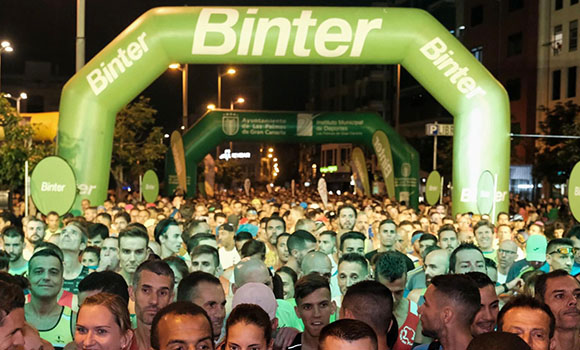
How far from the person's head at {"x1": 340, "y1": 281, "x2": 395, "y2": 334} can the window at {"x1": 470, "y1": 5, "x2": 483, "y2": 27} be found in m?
53.4

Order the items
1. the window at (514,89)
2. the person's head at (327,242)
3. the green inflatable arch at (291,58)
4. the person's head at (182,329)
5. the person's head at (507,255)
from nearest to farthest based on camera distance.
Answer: the person's head at (182,329) → the person's head at (507,255) → the person's head at (327,242) → the green inflatable arch at (291,58) → the window at (514,89)

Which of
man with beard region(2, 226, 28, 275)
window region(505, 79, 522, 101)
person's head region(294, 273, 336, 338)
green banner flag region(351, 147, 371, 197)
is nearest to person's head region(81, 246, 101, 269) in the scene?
man with beard region(2, 226, 28, 275)

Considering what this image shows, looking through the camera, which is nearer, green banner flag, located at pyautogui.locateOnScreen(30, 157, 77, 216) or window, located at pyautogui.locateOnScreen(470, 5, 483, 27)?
green banner flag, located at pyautogui.locateOnScreen(30, 157, 77, 216)

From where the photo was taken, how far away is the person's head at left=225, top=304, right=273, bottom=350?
4.57 metres

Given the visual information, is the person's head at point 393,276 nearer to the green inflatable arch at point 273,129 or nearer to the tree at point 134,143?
the green inflatable arch at point 273,129

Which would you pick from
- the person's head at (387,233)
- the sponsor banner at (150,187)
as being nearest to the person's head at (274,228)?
the person's head at (387,233)

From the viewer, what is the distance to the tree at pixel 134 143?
43.5 metres

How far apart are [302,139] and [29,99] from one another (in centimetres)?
6151

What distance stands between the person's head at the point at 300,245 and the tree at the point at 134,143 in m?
34.7

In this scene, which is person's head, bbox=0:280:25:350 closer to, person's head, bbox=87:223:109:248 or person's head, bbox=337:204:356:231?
person's head, bbox=87:223:109:248

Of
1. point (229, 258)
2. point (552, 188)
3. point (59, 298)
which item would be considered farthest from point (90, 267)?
point (552, 188)

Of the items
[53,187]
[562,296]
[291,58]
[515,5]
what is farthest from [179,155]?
[515,5]

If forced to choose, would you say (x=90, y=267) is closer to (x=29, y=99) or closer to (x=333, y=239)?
(x=333, y=239)

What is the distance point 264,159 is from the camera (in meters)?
121
